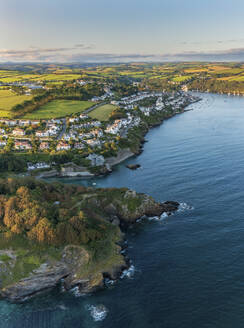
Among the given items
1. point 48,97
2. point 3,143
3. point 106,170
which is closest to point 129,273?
point 106,170

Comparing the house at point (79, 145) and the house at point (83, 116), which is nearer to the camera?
the house at point (79, 145)

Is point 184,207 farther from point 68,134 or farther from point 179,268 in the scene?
point 68,134

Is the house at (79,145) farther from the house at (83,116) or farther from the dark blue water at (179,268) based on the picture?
the house at (83,116)

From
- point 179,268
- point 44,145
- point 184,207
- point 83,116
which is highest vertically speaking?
point 83,116

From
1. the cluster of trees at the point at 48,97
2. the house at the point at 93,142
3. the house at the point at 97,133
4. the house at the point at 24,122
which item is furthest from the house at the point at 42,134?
the cluster of trees at the point at 48,97

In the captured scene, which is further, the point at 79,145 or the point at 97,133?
the point at 97,133

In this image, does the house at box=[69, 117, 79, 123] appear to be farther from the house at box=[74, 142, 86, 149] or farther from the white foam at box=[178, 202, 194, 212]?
the white foam at box=[178, 202, 194, 212]

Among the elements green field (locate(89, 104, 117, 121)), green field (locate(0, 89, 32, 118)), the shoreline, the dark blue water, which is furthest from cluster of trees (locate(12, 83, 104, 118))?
the dark blue water
